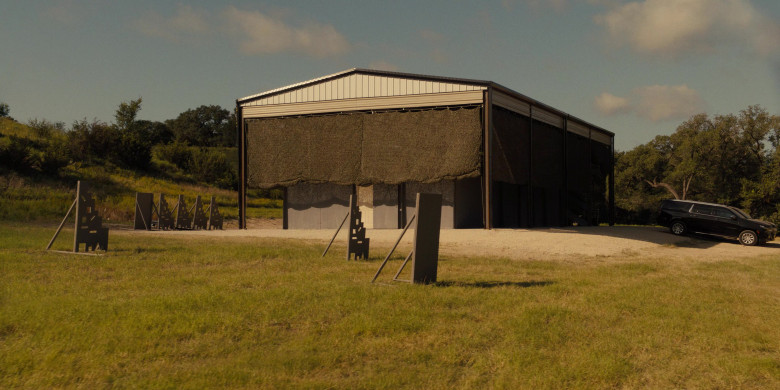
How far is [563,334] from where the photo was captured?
21.8ft

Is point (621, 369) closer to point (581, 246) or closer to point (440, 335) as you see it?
point (440, 335)

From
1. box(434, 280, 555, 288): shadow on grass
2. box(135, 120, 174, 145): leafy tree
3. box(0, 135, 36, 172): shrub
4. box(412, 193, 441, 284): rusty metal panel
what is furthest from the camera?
box(135, 120, 174, 145): leafy tree

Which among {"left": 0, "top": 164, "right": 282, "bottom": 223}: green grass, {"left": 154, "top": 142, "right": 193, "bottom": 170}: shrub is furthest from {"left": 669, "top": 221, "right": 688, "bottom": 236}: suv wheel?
{"left": 154, "top": 142, "right": 193, "bottom": 170}: shrub

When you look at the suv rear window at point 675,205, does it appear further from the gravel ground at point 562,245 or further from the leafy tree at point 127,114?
the leafy tree at point 127,114

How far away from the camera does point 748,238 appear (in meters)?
24.8

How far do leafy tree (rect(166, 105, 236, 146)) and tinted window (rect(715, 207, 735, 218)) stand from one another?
83308 mm

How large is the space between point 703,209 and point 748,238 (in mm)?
2173

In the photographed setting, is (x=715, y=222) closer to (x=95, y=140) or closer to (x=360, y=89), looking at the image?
(x=360, y=89)

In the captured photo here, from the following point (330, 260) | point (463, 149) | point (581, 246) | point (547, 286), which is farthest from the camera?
point (463, 149)

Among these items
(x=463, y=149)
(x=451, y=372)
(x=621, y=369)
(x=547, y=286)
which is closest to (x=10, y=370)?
(x=451, y=372)

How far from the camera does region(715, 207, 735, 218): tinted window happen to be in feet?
83.6

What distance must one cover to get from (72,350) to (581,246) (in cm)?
1629

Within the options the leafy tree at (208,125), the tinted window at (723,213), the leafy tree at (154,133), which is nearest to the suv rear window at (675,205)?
the tinted window at (723,213)

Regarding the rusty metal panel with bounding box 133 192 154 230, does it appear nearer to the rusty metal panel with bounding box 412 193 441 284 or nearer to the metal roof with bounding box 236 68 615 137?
the metal roof with bounding box 236 68 615 137
